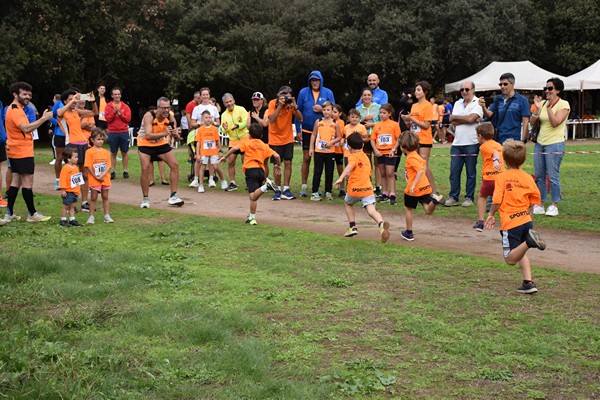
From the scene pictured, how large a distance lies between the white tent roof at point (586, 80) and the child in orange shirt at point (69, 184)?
25468mm

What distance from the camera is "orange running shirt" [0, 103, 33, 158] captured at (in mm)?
11062

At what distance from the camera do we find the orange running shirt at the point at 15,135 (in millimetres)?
11062

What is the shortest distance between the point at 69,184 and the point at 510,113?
7.09 metres

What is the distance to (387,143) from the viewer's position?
1283cm

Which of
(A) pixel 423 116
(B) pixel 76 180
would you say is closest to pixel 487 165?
(A) pixel 423 116

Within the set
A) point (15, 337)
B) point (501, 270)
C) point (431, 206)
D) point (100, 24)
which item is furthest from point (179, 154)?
point (15, 337)

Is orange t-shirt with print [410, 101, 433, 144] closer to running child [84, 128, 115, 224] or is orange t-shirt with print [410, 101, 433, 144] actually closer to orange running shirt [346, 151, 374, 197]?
orange running shirt [346, 151, 374, 197]

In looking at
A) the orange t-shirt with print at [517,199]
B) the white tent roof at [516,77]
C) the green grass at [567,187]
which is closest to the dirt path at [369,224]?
the green grass at [567,187]

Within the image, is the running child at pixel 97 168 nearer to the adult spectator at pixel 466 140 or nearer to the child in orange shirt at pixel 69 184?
the child in orange shirt at pixel 69 184

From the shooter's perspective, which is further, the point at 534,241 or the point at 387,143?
the point at 387,143

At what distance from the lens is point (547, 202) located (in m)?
12.7

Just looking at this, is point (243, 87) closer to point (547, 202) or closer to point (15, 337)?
point (547, 202)

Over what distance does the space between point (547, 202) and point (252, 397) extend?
9.57m

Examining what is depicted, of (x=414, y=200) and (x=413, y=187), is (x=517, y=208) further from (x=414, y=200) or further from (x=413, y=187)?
(x=414, y=200)
